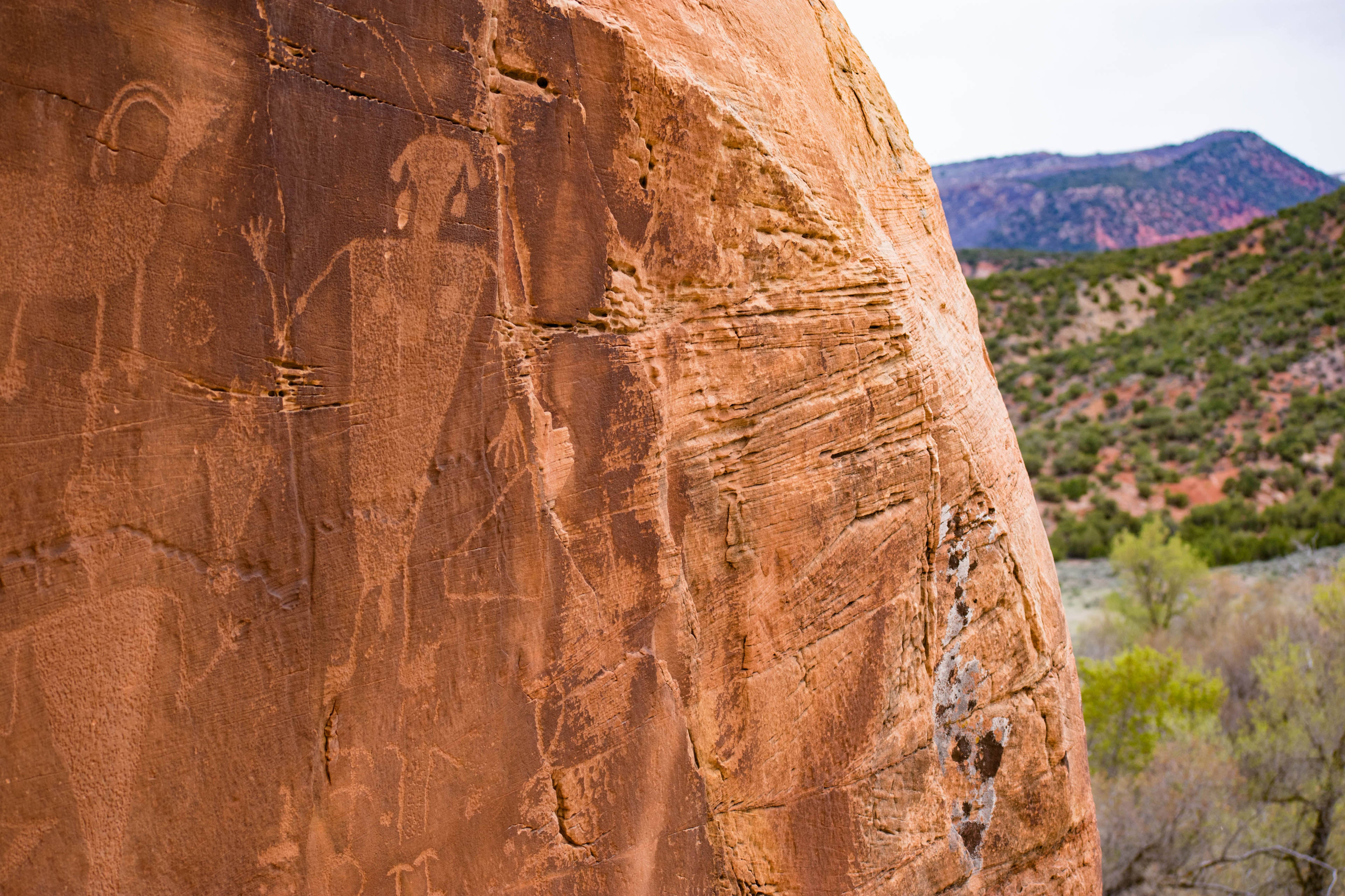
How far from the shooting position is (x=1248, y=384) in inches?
810

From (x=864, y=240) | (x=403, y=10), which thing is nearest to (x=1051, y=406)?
(x=864, y=240)

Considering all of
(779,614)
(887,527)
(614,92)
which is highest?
(614,92)

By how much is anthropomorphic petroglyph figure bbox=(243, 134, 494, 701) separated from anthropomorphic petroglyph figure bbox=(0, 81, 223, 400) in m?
0.47

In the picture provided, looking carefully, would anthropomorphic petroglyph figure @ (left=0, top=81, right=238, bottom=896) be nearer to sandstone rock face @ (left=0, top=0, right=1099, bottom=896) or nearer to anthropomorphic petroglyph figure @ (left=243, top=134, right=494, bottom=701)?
sandstone rock face @ (left=0, top=0, right=1099, bottom=896)

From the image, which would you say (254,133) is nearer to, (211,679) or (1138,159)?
(211,679)

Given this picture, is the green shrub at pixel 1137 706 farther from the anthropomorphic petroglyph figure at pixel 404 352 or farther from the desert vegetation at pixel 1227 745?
the anthropomorphic petroglyph figure at pixel 404 352

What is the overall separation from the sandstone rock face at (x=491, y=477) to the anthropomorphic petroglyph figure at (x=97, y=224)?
0.01 meters

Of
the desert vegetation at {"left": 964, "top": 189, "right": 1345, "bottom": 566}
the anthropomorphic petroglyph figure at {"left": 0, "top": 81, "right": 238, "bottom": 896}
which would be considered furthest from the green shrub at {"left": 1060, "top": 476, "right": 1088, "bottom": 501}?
the anthropomorphic petroglyph figure at {"left": 0, "top": 81, "right": 238, "bottom": 896}

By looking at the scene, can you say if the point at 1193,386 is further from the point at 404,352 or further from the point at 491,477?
the point at 404,352

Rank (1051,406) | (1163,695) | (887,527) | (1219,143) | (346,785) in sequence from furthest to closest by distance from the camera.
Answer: (1219,143)
(1051,406)
(1163,695)
(887,527)
(346,785)

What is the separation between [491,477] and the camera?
275 cm

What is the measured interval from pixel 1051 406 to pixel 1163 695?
1460cm

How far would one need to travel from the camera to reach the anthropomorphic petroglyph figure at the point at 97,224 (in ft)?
7.14

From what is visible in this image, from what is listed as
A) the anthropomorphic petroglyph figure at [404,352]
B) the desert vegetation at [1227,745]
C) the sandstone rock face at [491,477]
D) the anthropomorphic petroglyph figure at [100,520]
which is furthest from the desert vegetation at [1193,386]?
the anthropomorphic petroglyph figure at [100,520]
